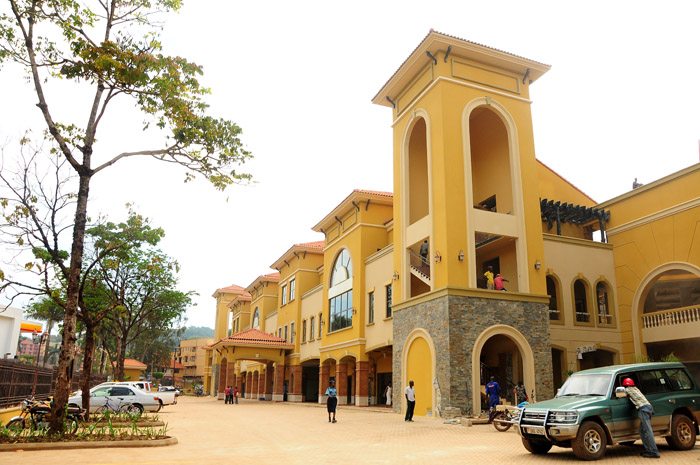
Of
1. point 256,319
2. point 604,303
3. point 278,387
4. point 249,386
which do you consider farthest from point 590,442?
point 249,386

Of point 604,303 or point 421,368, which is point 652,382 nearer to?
point 421,368

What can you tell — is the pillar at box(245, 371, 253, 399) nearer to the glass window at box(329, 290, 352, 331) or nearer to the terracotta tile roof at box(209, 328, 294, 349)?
the terracotta tile roof at box(209, 328, 294, 349)

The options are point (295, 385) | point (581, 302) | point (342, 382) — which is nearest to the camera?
point (581, 302)

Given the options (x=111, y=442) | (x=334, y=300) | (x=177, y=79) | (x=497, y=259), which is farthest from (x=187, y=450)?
(x=334, y=300)

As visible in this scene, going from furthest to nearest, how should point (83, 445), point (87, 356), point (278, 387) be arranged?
point (278, 387) < point (87, 356) < point (83, 445)

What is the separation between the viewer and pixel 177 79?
553 inches

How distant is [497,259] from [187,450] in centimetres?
1714

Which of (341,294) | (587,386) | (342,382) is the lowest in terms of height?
(342,382)

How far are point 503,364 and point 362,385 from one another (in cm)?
942

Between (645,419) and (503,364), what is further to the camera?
(503,364)

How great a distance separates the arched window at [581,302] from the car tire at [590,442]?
52.8 ft

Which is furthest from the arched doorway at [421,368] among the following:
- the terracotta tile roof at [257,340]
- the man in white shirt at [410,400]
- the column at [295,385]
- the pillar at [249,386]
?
the pillar at [249,386]

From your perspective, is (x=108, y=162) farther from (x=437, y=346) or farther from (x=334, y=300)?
(x=334, y=300)

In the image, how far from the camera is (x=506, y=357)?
917 inches
